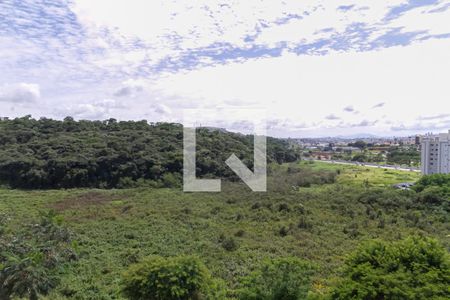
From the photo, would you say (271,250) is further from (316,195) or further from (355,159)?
(355,159)

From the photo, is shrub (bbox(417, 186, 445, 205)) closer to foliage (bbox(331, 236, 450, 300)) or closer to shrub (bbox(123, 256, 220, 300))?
foliage (bbox(331, 236, 450, 300))

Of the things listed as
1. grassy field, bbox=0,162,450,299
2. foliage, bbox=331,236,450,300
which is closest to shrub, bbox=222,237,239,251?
grassy field, bbox=0,162,450,299

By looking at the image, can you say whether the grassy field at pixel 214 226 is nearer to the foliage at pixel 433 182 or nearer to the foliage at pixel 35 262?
the foliage at pixel 35 262

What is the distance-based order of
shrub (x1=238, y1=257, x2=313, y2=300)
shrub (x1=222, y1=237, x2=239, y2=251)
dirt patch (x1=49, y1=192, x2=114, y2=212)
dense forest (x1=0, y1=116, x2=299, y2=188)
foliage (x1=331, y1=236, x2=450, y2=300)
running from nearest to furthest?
foliage (x1=331, y1=236, x2=450, y2=300) < shrub (x1=238, y1=257, x2=313, y2=300) < shrub (x1=222, y1=237, x2=239, y2=251) < dirt patch (x1=49, y1=192, x2=114, y2=212) < dense forest (x1=0, y1=116, x2=299, y2=188)

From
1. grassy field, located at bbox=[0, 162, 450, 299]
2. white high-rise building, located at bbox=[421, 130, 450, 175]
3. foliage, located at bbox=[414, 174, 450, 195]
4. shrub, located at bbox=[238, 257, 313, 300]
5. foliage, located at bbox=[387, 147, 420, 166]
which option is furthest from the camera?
foliage, located at bbox=[387, 147, 420, 166]

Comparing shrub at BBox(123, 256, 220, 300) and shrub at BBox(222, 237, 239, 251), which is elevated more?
shrub at BBox(123, 256, 220, 300)

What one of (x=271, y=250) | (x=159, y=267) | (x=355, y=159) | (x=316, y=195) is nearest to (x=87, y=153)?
(x=316, y=195)

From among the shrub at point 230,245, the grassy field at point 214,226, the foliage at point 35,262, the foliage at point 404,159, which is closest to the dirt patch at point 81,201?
the grassy field at point 214,226
